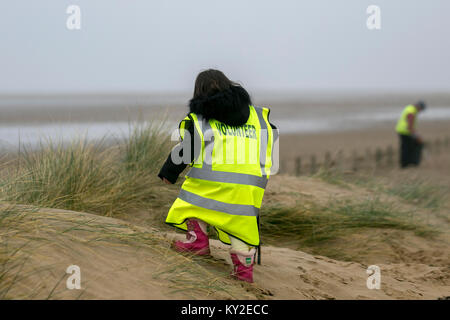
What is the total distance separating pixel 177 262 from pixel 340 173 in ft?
19.1

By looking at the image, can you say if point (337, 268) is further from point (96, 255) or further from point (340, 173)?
point (340, 173)

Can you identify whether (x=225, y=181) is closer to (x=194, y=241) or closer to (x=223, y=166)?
(x=223, y=166)

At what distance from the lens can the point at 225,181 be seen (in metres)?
3.67

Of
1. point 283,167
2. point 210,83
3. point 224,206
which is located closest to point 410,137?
point 283,167

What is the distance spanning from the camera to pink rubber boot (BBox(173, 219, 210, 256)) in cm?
391

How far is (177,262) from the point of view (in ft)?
11.9

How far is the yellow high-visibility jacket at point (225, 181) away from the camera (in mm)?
3676

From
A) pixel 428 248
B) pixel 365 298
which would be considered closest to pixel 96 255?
pixel 365 298

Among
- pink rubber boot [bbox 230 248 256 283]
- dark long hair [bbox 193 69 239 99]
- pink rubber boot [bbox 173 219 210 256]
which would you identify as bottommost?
pink rubber boot [bbox 230 248 256 283]

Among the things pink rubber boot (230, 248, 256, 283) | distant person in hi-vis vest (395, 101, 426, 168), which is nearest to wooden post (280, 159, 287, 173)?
distant person in hi-vis vest (395, 101, 426, 168)

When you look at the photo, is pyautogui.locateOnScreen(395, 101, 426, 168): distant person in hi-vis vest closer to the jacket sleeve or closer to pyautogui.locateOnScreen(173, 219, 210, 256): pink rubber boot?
pyautogui.locateOnScreen(173, 219, 210, 256): pink rubber boot

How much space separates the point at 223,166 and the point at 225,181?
100 mm
